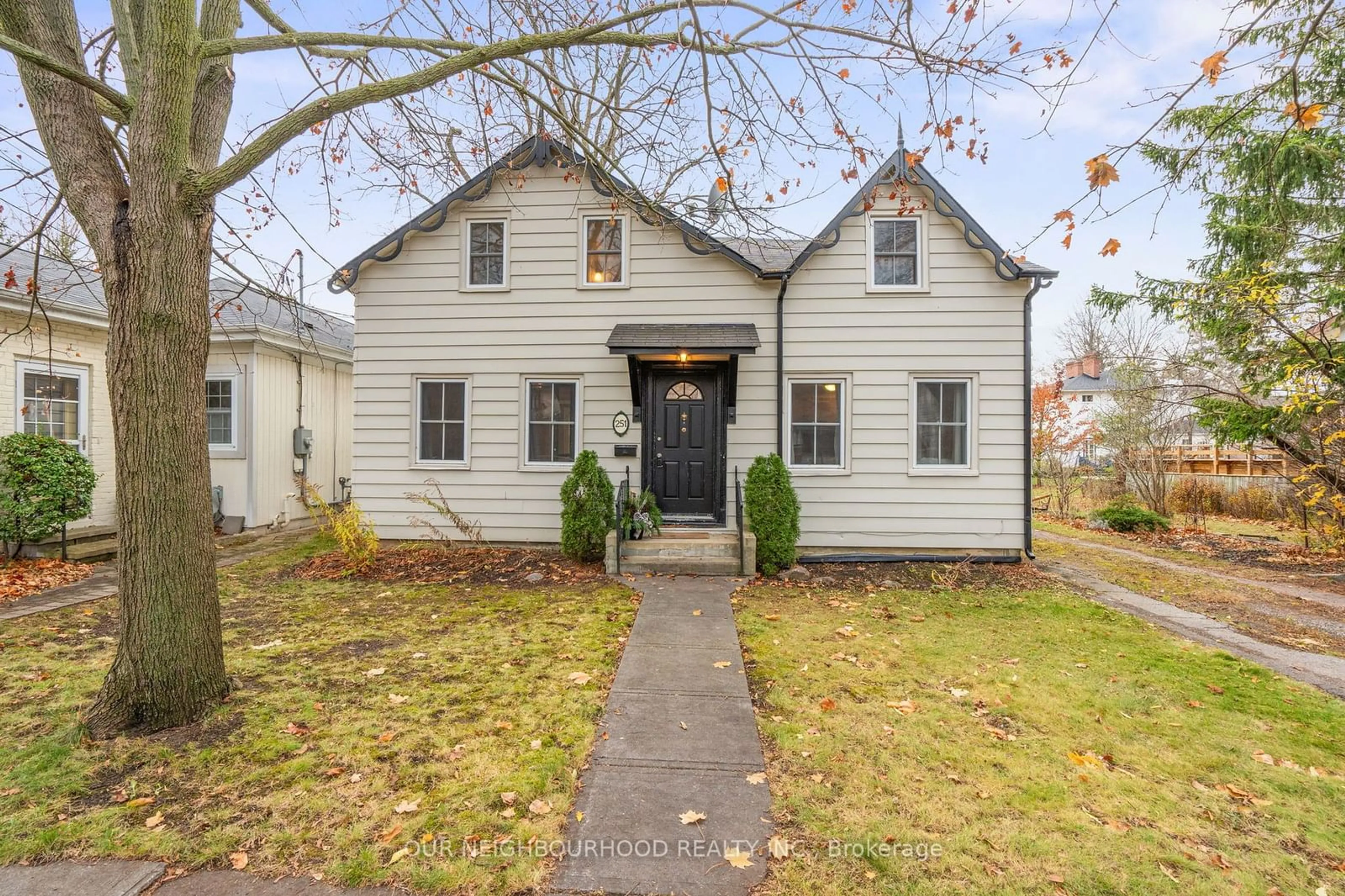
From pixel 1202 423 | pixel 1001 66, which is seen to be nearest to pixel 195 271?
pixel 1001 66

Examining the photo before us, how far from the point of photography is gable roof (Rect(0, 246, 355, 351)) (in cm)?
732

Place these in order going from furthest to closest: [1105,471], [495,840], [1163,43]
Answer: [1105,471] < [1163,43] < [495,840]

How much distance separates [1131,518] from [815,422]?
330 inches

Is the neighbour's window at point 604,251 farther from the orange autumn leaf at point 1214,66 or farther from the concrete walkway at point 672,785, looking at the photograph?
the orange autumn leaf at point 1214,66

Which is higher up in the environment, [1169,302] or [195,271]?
[1169,302]

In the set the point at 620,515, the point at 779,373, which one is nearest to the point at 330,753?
the point at 620,515

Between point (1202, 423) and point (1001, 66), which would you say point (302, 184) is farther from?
point (1202, 423)

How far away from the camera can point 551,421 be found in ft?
28.1

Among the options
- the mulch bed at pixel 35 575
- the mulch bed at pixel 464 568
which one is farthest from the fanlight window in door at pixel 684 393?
the mulch bed at pixel 35 575

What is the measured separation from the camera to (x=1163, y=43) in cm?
369

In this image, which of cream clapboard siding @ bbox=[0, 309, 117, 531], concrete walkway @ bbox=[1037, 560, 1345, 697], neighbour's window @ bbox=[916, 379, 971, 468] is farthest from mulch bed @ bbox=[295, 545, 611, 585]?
concrete walkway @ bbox=[1037, 560, 1345, 697]

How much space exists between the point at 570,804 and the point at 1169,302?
45.5 ft

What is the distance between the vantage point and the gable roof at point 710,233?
7.79m

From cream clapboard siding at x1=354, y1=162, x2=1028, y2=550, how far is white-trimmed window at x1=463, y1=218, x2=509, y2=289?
0.58ft
